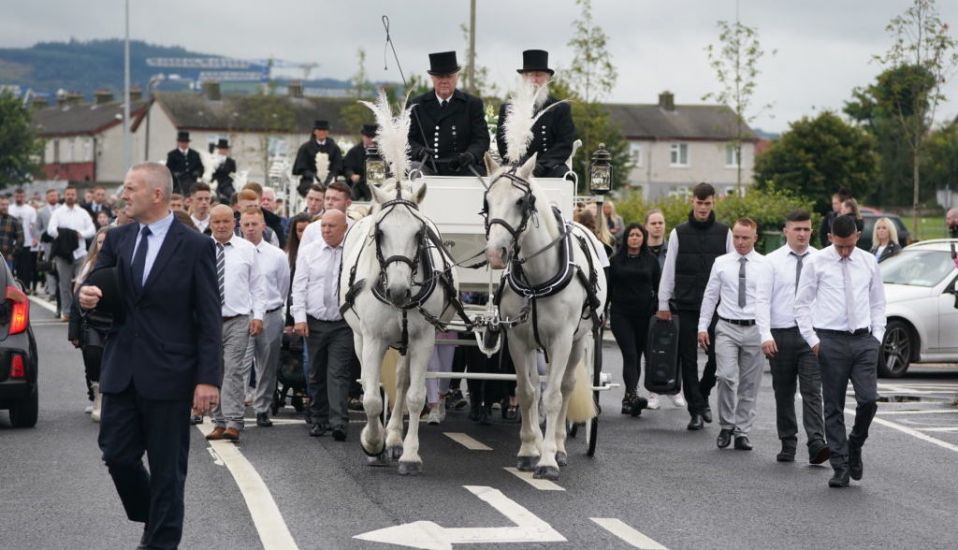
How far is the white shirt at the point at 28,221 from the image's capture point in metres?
34.5

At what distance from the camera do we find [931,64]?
108 feet

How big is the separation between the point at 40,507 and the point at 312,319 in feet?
14.5

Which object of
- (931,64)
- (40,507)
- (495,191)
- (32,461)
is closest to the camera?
(40,507)

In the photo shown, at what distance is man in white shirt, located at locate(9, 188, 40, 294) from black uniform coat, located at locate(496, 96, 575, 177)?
2268cm

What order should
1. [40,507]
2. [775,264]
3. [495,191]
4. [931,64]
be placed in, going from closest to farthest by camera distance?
[40,507] < [495,191] < [775,264] < [931,64]

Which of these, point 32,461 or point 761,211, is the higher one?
point 761,211

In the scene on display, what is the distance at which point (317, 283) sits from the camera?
14.0m

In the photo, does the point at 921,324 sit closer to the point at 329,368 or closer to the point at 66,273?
the point at 329,368

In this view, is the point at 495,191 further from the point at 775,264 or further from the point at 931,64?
the point at 931,64

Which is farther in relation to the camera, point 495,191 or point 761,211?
point 761,211

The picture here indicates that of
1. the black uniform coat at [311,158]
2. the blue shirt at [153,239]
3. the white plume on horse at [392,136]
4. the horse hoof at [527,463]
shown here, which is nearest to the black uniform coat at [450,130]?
the white plume on horse at [392,136]

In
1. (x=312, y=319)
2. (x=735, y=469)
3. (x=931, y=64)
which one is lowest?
(x=735, y=469)

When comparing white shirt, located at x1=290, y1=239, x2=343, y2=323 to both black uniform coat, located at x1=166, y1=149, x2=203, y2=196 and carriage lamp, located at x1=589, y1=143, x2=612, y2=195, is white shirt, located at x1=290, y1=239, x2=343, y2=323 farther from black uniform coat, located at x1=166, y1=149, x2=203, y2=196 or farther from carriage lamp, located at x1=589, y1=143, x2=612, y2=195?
black uniform coat, located at x1=166, y1=149, x2=203, y2=196

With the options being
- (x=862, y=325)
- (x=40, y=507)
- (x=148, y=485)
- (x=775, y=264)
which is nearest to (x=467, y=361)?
(x=775, y=264)
